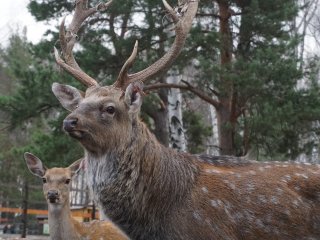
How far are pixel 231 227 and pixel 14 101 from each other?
1173 centimetres

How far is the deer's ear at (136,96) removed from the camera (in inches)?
215

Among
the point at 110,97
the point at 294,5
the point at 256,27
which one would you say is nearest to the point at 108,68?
the point at 256,27

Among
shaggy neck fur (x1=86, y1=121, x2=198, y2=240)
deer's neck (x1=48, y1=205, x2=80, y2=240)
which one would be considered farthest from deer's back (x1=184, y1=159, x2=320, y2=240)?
deer's neck (x1=48, y1=205, x2=80, y2=240)

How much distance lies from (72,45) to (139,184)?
8.01ft

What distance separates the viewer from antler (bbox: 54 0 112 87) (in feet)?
20.5

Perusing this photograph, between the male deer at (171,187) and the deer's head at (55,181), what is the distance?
12.7 ft

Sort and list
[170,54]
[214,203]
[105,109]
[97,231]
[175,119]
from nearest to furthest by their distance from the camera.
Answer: [214,203] → [105,109] → [170,54] → [97,231] → [175,119]

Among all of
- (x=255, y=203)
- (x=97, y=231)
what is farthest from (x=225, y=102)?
(x=255, y=203)

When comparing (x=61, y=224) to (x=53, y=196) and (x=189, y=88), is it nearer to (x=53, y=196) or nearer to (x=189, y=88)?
(x=53, y=196)

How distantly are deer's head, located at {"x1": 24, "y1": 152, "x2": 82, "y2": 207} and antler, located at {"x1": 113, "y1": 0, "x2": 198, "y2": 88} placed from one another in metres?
3.70

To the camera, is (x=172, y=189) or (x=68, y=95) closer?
(x=172, y=189)

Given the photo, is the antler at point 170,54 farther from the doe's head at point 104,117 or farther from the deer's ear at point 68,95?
the deer's ear at point 68,95

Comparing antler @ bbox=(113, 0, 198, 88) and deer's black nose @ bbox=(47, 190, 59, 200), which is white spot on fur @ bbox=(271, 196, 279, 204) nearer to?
antler @ bbox=(113, 0, 198, 88)

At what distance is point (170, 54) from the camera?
6.16 meters
